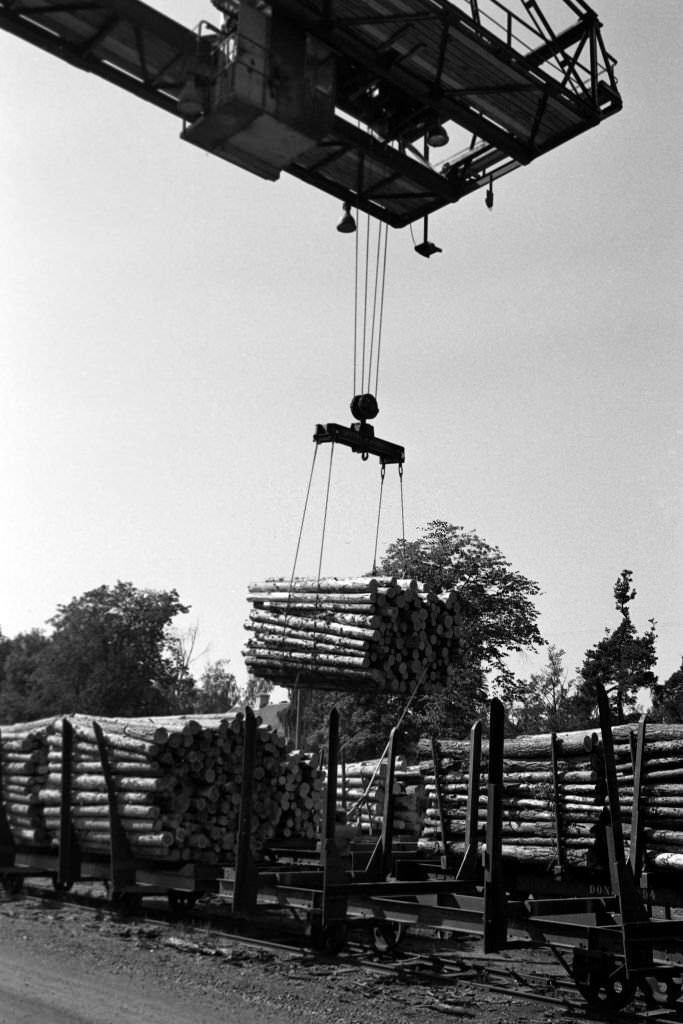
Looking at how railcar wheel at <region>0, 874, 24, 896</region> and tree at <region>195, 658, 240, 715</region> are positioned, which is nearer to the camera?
railcar wheel at <region>0, 874, 24, 896</region>

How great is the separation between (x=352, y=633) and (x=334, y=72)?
6.77 meters

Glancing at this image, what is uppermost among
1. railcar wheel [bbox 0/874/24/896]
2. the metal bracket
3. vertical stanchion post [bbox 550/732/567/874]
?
the metal bracket

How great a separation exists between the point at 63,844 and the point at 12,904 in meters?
1.10

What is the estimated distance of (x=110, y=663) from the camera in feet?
188

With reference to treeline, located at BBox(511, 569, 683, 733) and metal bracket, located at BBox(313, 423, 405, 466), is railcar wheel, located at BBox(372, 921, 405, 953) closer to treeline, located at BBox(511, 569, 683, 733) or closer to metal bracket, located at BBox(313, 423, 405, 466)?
metal bracket, located at BBox(313, 423, 405, 466)

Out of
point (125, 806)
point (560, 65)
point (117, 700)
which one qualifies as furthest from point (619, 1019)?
point (117, 700)

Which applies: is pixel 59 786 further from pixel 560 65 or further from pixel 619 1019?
pixel 560 65

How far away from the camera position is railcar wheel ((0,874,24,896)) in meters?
13.5

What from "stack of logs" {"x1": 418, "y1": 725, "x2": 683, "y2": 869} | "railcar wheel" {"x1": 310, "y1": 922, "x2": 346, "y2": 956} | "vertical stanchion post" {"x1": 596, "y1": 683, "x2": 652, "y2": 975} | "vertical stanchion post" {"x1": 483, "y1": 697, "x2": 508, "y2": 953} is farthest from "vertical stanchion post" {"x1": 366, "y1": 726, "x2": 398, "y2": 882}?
"vertical stanchion post" {"x1": 596, "y1": 683, "x2": 652, "y2": 975}

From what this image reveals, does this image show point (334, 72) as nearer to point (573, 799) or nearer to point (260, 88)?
point (260, 88)

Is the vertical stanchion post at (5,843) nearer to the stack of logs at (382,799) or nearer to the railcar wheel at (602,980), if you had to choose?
the stack of logs at (382,799)

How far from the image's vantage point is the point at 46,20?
11375 millimetres

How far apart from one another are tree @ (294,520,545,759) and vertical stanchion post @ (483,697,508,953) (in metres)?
27.4

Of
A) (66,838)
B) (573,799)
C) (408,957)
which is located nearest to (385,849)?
(408,957)
